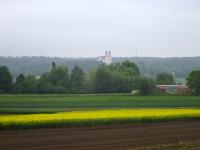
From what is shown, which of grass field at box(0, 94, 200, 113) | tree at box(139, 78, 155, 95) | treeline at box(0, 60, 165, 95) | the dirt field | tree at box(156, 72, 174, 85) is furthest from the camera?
tree at box(156, 72, 174, 85)

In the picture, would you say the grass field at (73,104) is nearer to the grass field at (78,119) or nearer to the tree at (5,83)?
→ the grass field at (78,119)

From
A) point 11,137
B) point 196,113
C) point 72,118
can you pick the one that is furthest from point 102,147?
point 196,113

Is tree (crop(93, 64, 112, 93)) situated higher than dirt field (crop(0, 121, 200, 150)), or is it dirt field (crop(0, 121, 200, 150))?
tree (crop(93, 64, 112, 93))

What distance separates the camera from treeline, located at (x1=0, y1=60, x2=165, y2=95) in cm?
10506

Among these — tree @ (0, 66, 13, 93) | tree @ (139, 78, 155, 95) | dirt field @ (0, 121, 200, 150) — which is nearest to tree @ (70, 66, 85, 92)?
tree @ (0, 66, 13, 93)

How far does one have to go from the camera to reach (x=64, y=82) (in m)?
119

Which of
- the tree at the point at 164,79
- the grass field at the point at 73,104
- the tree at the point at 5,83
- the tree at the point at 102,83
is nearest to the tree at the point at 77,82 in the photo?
the tree at the point at 102,83

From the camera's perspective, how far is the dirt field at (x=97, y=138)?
80.3 feet

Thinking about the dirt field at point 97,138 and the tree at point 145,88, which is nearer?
the dirt field at point 97,138

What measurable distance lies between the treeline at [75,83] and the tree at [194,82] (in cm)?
876

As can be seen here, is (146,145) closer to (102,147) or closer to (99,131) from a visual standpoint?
(102,147)

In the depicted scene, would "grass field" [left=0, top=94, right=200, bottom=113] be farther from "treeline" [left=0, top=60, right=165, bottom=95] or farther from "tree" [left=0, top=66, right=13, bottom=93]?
"tree" [left=0, top=66, right=13, bottom=93]

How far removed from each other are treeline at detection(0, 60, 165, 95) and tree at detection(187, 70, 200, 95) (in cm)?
876

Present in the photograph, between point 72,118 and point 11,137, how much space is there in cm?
914
